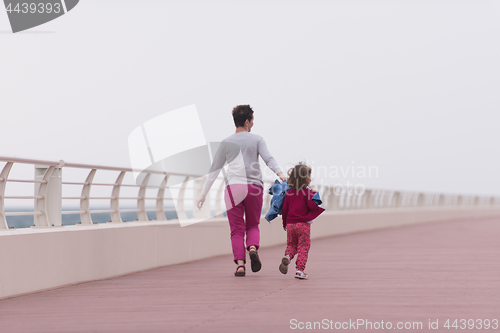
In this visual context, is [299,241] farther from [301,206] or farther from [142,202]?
[142,202]

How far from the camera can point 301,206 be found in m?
8.95

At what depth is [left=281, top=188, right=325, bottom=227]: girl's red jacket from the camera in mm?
8906

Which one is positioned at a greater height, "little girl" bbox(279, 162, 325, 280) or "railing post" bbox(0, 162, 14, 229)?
"railing post" bbox(0, 162, 14, 229)

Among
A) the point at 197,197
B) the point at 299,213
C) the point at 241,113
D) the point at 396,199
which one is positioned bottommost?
the point at 396,199

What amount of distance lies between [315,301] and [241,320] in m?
1.22

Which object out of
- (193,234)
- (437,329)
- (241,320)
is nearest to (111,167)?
(193,234)

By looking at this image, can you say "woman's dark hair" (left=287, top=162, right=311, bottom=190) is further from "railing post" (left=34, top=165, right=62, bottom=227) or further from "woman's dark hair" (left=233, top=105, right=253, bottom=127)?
"railing post" (left=34, top=165, right=62, bottom=227)

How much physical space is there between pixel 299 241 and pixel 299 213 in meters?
0.30

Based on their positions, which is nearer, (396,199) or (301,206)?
(301,206)

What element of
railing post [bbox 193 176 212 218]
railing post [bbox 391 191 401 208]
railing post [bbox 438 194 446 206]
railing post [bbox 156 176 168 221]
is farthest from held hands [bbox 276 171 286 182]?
railing post [bbox 438 194 446 206]

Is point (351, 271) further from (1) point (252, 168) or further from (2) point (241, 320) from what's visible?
(2) point (241, 320)

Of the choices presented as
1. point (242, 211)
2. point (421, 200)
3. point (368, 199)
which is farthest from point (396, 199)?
point (242, 211)

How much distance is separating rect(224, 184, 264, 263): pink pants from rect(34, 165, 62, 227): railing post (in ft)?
6.37

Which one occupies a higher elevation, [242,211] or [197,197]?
[242,211]
